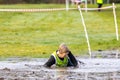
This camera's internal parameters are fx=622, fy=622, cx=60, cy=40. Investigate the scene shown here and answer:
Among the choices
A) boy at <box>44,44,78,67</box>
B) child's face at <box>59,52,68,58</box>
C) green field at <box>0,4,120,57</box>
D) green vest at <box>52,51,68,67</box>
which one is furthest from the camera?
green field at <box>0,4,120,57</box>

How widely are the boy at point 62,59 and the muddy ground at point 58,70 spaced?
0.18 m

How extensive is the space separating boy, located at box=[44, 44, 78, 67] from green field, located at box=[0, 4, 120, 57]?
15.6 feet

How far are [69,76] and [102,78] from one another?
1147 mm

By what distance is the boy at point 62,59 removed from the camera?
18.9m

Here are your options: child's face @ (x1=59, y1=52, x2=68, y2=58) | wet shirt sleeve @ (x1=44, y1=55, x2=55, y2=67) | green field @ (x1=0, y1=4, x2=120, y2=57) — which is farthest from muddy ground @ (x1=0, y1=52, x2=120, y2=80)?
green field @ (x1=0, y1=4, x2=120, y2=57)

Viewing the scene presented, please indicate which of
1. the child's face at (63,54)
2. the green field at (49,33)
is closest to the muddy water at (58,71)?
the child's face at (63,54)

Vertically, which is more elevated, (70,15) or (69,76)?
(69,76)

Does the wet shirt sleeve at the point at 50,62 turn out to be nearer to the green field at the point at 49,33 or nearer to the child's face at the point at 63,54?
the child's face at the point at 63,54

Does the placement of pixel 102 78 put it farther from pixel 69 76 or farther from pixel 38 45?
pixel 38 45

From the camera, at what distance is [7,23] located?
1745 inches

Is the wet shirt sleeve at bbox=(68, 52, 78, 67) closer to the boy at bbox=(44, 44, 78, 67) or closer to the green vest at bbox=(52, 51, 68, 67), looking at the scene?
the boy at bbox=(44, 44, 78, 67)

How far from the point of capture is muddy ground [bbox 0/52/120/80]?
1644 cm

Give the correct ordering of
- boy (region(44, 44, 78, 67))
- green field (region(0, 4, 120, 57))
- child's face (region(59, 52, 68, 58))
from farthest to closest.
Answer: green field (region(0, 4, 120, 57)) → boy (region(44, 44, 78, 67)) → child's face (region(59, 52, 68, 58))

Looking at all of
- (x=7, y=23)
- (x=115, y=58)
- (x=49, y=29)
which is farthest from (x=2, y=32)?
(x=115, y=58)
